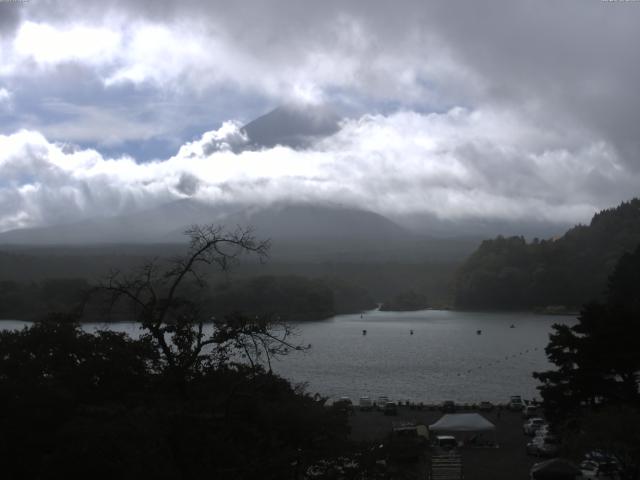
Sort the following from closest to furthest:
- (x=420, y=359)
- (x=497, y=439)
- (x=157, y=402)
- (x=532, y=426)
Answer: (x=157, y=402)
(x=497, y=439)
(x=532, y=426)
(x=420, y=359)

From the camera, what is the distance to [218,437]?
14.5 feet

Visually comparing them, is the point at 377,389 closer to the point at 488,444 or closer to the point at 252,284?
the point at 488,444

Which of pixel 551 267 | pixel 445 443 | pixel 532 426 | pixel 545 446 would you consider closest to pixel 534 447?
pixel 545 446

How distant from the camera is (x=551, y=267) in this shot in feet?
198

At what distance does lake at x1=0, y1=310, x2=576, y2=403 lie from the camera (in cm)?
2202

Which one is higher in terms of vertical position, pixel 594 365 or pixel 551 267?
pixel 551 267

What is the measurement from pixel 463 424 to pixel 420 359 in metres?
18.0

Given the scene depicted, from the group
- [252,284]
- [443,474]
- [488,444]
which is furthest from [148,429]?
[252,284]

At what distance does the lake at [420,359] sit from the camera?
22016 millimetres

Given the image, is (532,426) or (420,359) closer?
(532,426)

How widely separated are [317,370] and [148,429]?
68.3ft

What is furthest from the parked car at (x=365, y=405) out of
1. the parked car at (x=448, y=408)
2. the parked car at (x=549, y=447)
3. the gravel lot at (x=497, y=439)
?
the parked car at (x=549, y=447)

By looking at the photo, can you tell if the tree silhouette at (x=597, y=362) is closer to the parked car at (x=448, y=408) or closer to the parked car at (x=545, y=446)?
the parked car at (x=545, y=446)

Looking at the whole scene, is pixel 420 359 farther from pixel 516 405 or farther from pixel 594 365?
pixel 594 365
